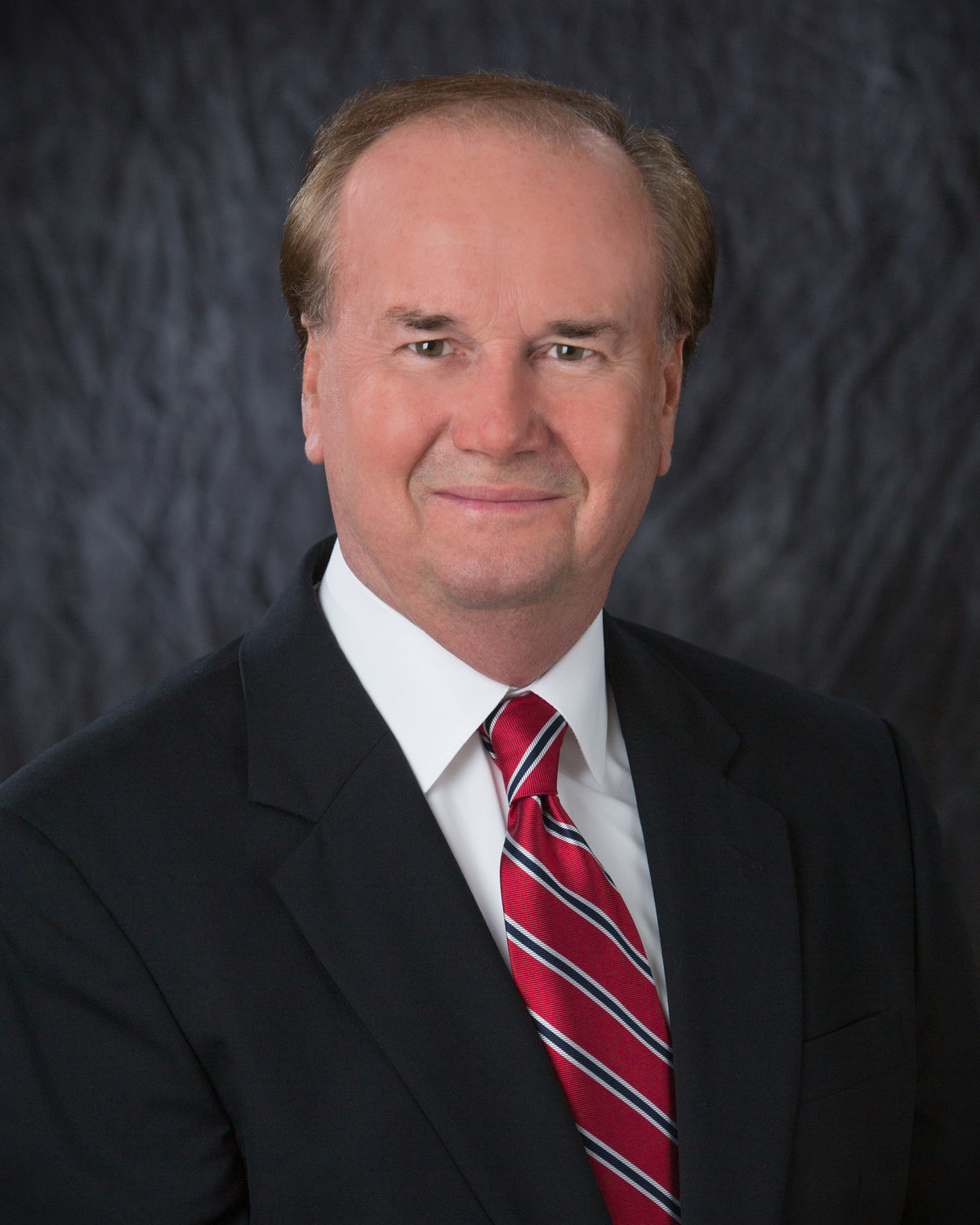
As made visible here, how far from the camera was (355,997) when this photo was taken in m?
1.81

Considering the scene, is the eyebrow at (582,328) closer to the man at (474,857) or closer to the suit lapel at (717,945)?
the man at (474,857)

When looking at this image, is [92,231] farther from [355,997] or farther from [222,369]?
[355,997]

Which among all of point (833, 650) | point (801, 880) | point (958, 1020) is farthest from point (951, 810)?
point (801, 880)

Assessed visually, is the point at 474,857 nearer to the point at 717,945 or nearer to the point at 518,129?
the point at 717,945

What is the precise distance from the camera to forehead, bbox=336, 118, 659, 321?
197 cm

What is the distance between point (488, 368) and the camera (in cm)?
198

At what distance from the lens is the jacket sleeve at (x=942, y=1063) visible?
2.35 metres

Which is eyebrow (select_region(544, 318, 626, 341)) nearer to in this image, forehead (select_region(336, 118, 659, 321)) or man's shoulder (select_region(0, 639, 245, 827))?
forehead (select_region(336, 118, 659, 321))

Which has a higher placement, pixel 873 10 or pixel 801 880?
pixel 873 10

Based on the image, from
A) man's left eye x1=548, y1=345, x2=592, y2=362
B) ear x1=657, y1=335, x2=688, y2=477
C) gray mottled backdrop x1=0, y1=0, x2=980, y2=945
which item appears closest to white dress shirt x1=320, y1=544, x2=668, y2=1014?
ear x1=657, y1=335, x2=688, y2=477

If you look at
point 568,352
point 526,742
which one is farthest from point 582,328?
point 526,742

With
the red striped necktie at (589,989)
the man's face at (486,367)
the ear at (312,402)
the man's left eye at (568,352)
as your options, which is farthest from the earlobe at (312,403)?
the red striped necktie at (589,989)

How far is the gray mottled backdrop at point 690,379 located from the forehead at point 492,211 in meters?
0.75

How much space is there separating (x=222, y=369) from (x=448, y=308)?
0.93 meters
